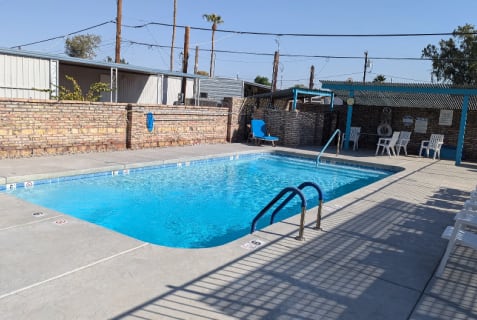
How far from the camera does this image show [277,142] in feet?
51.1

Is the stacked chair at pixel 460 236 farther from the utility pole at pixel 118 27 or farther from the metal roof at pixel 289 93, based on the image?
the utility pole at pixel 118 27

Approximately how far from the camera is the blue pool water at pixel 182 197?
20.4 ft

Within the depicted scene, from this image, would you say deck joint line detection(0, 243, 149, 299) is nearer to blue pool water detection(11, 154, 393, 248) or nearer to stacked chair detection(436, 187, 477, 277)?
blue pool water detection(11, 154, 393, 248)

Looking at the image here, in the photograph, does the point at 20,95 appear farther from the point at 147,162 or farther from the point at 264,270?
the point at 264,270

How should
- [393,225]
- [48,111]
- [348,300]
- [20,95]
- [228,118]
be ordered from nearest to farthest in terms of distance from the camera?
[348,300]
[393,225]
[48,111]
[20,95]
[228,118]

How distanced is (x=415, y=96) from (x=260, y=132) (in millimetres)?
5823

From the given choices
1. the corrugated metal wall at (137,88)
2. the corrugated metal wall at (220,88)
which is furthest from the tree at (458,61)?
the corrugated metal wall at (137,88)

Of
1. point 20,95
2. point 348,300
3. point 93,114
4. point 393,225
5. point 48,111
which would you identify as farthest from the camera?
point 20,95

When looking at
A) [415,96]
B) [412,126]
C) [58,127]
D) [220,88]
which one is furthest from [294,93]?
[220,88]

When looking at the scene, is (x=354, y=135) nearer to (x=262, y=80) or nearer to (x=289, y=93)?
(x=289, y=93)

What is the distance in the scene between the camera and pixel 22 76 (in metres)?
11.3

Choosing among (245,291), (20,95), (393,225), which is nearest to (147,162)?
(20,95)

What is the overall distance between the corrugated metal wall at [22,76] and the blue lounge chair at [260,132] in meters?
7.13

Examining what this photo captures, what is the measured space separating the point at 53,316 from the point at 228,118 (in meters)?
12.9
